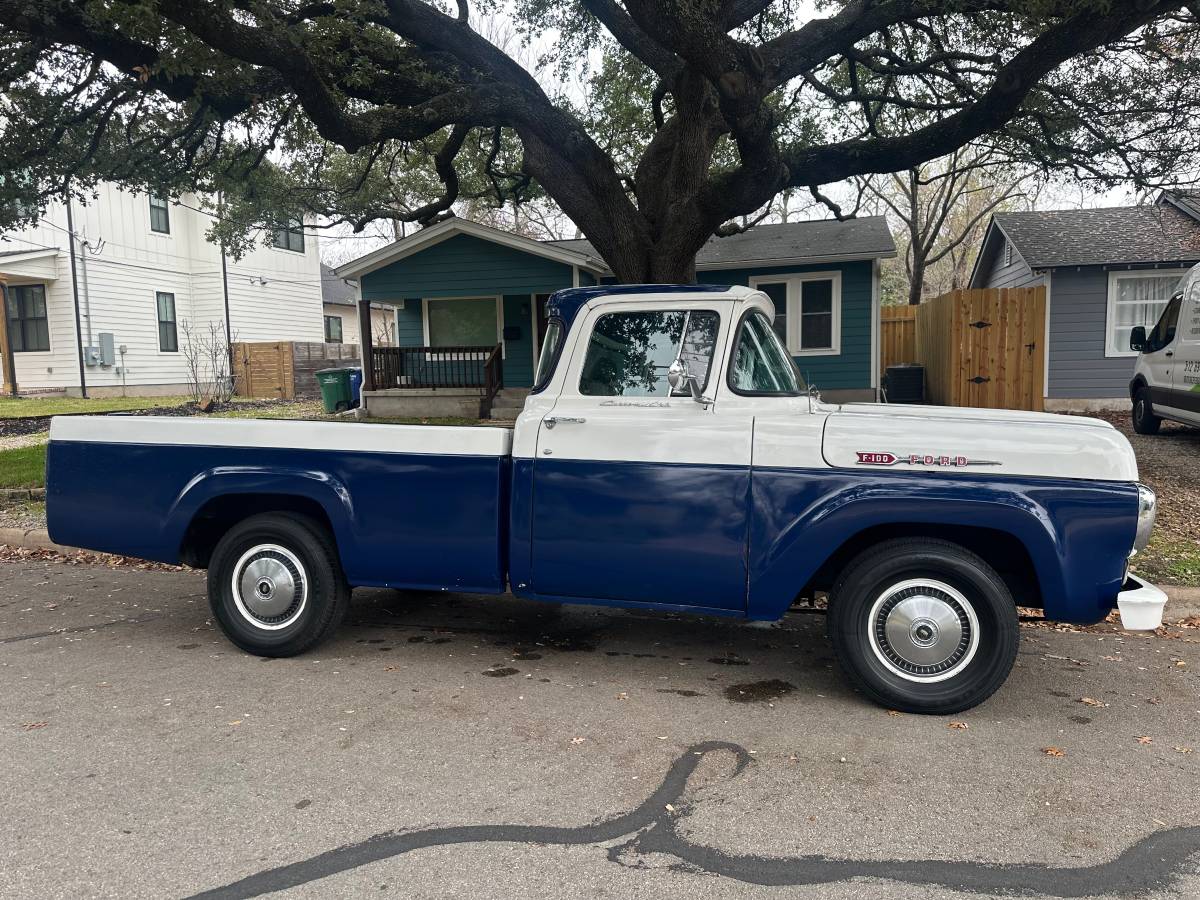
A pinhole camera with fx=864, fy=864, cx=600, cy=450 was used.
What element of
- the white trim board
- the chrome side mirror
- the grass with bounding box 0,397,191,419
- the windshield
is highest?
the windshield

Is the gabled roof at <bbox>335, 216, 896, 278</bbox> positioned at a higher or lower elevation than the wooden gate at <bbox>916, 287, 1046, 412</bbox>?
higher

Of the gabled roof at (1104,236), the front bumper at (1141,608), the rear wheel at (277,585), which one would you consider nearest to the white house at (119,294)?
the gabled roof at (1104,236)

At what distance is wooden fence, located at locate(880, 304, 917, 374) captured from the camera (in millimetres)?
21953

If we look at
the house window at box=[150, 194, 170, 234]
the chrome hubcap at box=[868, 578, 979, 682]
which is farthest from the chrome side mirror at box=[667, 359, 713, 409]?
the house window at box=[150, 194, 170, 234]

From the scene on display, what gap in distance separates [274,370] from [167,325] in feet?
12.6

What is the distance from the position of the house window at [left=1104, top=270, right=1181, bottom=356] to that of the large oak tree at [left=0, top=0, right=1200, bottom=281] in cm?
552

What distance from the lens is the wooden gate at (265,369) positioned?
87.4ft

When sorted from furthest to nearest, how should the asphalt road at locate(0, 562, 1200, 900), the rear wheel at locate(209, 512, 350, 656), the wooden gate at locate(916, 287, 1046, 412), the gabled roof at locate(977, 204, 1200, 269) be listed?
the gabled roof at locate(977, 204, 1200, 269), the wooden gate at locate(916, 287, 1046, 412), the rear wheel at locate(209, 512, 350, 656), the asphalt road at locate(0, 562, 1200, 900)

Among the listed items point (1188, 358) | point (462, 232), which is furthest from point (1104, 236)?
point (462, 232)

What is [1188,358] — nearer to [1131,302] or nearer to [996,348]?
[996,348]

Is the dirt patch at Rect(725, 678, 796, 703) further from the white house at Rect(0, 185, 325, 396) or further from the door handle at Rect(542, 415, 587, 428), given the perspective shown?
the white house at Rect(0, 185, 325, 396)

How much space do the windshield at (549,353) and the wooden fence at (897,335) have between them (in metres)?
18.6

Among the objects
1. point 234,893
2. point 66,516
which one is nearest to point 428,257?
point 66,516

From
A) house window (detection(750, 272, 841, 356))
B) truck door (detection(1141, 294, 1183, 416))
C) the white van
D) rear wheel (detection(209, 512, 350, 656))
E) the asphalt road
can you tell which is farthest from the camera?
house window (detection(750, 272, 841, 356))
